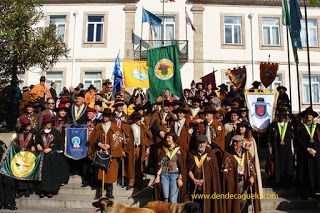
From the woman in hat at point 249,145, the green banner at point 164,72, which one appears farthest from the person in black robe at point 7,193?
the woman in hat at point 249,145

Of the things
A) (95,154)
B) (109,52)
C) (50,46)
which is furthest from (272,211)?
(109,52)

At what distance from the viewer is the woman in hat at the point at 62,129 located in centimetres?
959

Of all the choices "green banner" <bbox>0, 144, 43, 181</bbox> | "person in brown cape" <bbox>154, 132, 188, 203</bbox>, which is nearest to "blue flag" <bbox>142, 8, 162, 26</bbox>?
"green banner" <bbox>0, 144, 43, 181</bbox>

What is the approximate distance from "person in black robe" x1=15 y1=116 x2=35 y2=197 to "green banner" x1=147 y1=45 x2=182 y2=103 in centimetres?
320

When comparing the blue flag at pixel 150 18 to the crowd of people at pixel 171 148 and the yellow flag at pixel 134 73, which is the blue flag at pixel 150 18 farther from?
the crowd of people at pixel 171 148

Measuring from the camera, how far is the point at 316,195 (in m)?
9.11

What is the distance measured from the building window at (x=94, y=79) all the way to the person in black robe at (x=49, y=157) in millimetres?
14179

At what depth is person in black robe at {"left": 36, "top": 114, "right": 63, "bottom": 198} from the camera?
30.6 feet

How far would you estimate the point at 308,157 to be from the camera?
9.09 m

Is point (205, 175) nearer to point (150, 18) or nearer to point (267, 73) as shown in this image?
point (267, 73)

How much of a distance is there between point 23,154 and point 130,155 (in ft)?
8.47

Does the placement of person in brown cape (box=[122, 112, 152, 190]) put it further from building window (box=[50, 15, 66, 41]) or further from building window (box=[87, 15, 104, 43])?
building window (box=[50, 15, 66, 41])

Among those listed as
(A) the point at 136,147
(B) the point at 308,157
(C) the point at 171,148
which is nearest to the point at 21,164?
(A) the point at 136,147

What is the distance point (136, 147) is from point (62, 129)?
205cm
